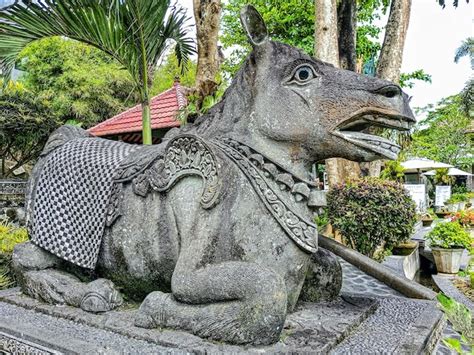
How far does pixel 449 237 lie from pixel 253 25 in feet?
23.2

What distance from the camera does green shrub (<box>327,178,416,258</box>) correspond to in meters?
6.41

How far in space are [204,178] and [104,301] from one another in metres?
0.87

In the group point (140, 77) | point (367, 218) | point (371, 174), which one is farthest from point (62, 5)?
point (371, 174)

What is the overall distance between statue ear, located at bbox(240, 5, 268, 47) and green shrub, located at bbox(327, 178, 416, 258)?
4.67 meters

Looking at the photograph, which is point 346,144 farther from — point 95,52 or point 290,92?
point 95,52

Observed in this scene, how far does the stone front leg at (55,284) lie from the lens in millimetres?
2312

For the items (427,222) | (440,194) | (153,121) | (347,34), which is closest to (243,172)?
(347,34)

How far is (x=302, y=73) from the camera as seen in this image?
217 centimetres

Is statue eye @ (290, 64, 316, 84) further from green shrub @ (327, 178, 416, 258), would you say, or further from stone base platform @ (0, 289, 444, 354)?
green shrub @ (327, 178, 416, 258)

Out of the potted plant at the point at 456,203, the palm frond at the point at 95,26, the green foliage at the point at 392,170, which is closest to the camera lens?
the palm frond at the point at 95,26

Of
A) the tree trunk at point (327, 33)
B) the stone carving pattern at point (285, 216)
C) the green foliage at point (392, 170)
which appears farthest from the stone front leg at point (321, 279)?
the green foliage at point (392, 170)

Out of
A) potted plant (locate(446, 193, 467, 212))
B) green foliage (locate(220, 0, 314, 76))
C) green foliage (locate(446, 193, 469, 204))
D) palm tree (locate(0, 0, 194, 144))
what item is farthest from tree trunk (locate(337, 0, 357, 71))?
green foliage (locate(446, 193, 469, 204))

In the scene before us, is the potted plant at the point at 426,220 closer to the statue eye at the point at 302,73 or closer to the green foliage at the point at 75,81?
the green foliage at the point at 75,81

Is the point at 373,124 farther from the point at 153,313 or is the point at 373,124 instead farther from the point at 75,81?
the point at 75,81
